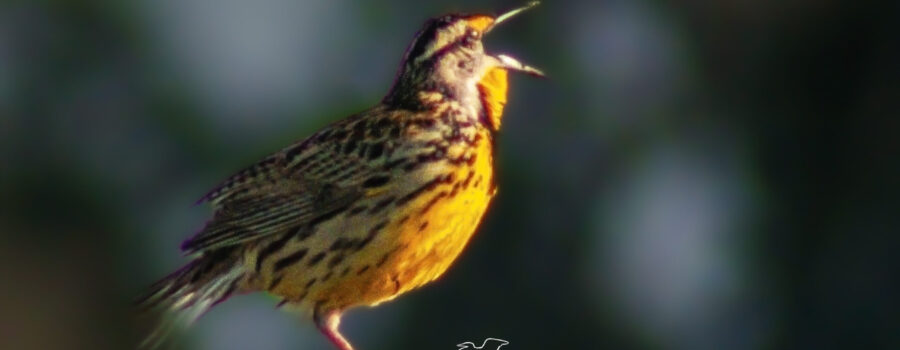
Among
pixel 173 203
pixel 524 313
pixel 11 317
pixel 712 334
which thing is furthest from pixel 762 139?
pixel 11 317

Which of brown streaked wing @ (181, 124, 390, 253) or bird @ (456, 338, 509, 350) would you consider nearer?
brown streaked wing @ (181, 124, 390, 253)

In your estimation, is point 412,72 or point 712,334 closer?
point 412,72

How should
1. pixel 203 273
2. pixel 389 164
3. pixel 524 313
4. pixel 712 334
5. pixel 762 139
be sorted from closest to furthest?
1. pixel 203 273
2. pixel 389 164
3. pixel 524 313
4. pixel 712 334
5. pixel 762 139

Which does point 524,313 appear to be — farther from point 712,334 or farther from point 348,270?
point 348,270

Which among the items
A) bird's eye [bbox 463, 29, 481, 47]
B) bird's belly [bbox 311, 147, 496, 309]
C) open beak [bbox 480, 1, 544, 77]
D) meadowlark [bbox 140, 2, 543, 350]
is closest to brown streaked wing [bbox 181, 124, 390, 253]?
meadowlark [bbox 140, 2, 543, 350]

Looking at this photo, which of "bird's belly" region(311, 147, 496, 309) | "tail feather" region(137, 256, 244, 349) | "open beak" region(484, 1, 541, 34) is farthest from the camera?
"bird's belly" region(311, 147, 496, 309)

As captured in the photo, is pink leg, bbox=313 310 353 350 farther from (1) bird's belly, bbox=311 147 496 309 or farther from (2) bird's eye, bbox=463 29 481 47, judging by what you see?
(2) bird's eye, bbox=463 29 481 47

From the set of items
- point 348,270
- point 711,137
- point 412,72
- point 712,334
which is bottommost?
point 712,334
